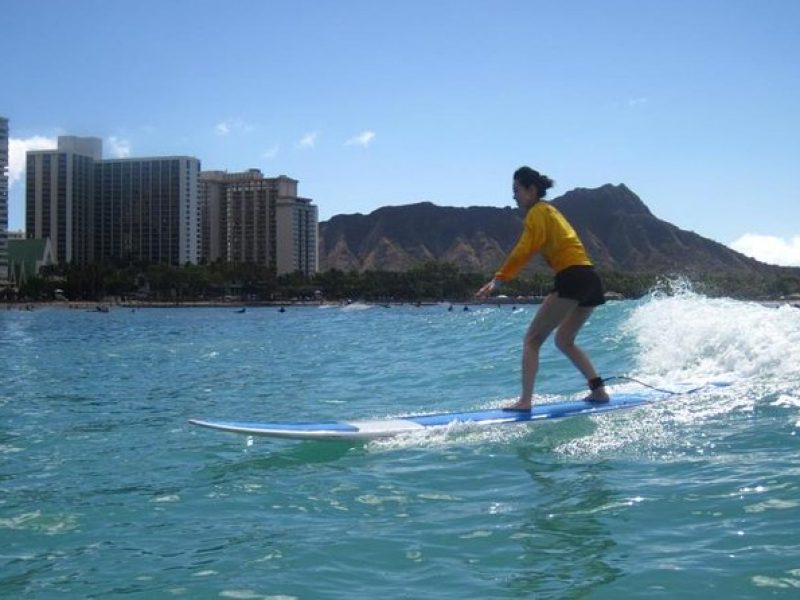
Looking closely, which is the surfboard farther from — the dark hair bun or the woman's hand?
the dark hair bun

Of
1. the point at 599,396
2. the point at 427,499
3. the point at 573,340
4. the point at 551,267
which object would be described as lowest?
the point at 427,499

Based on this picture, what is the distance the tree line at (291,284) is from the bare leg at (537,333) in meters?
137

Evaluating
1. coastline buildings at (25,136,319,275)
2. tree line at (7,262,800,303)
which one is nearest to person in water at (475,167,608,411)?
tree line at (7,262,800,303)

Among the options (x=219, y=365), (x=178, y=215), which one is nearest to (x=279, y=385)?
(x=219, y=365)

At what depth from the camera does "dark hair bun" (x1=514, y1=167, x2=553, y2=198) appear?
311 inches

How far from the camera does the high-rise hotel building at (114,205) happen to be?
184 metres

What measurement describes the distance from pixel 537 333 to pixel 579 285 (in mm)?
570

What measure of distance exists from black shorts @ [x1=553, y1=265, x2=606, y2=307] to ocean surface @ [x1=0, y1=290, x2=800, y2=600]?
1.08m

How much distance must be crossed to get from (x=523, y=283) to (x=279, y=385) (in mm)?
149095

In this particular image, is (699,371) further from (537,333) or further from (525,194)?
(525,194)

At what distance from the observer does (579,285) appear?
304 inches

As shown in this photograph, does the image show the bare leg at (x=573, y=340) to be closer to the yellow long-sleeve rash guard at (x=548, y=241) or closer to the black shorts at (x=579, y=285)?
the black shorts at (x=579, y=285)

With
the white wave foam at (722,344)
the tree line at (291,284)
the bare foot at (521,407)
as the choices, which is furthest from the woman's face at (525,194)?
the tree line at (291,284)

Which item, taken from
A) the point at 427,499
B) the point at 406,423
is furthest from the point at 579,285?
the point at 427,499
